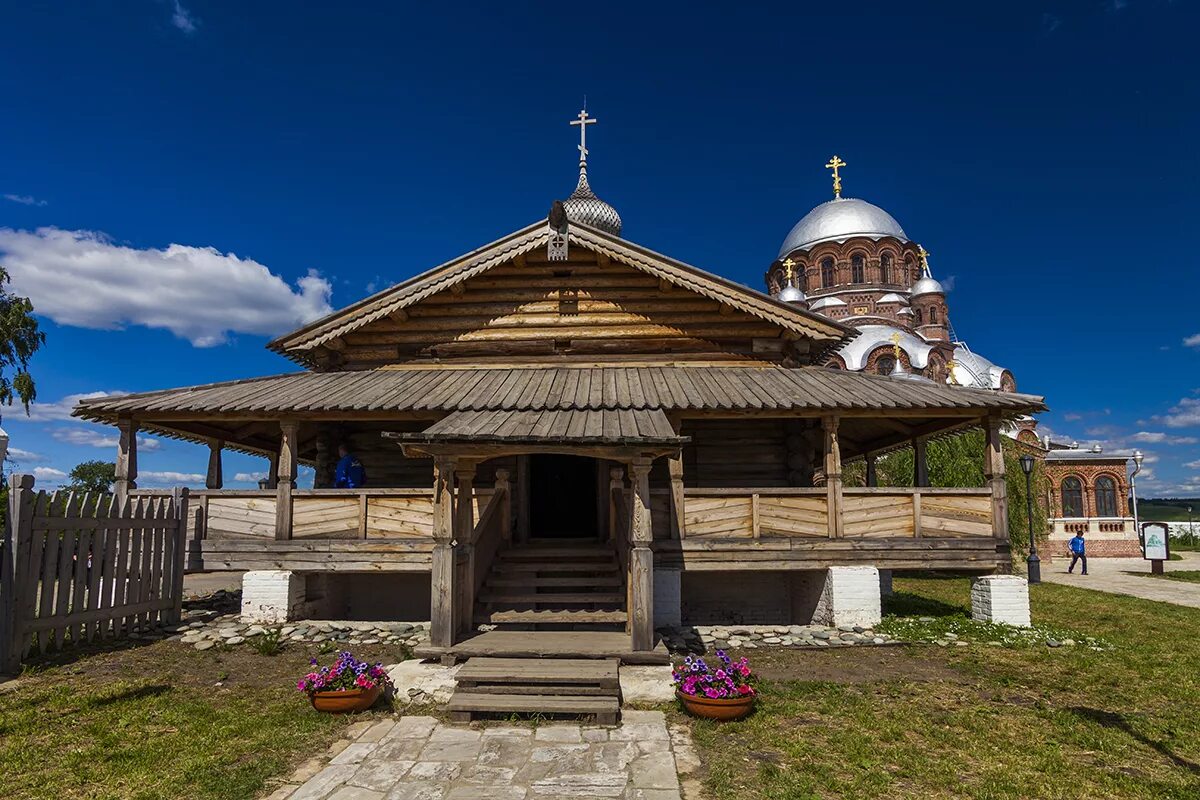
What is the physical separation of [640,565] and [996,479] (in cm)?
707

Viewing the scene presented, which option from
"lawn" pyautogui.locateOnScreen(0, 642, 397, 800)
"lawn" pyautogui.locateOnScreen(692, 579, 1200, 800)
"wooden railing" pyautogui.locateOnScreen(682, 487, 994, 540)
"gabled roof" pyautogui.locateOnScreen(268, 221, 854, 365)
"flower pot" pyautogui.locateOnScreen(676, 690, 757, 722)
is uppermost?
"gabled roof" pyautogui.locateOnScreen(268, 221, 854, 365)

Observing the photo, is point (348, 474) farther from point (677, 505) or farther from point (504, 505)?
point (677, 505)

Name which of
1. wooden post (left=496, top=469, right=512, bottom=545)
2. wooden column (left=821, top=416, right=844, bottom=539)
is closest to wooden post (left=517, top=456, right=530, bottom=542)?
wooden post (left=496, top=469, right=512, bottom=545)

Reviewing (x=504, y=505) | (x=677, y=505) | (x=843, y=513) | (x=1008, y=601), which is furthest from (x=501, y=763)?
(x=1008, y=601)

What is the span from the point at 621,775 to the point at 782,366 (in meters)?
9.89

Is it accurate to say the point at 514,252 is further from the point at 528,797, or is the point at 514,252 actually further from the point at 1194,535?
the point at 1194,535

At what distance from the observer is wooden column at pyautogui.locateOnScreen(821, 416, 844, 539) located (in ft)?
38.4

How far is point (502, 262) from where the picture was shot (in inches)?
539

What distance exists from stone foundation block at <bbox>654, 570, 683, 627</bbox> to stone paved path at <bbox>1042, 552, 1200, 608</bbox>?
43.9 feet

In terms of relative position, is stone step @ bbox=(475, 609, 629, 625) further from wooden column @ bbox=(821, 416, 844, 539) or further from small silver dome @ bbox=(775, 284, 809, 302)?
small silver dome @ bbox=(775, 284, 809, 302)

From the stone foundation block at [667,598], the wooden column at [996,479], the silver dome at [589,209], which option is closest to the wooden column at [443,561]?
the stone foundation block at [667,598]

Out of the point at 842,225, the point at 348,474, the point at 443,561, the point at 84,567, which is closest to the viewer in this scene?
the point at 443,561

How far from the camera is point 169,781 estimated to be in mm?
5383

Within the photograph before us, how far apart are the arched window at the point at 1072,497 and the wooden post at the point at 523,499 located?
1553 inches
